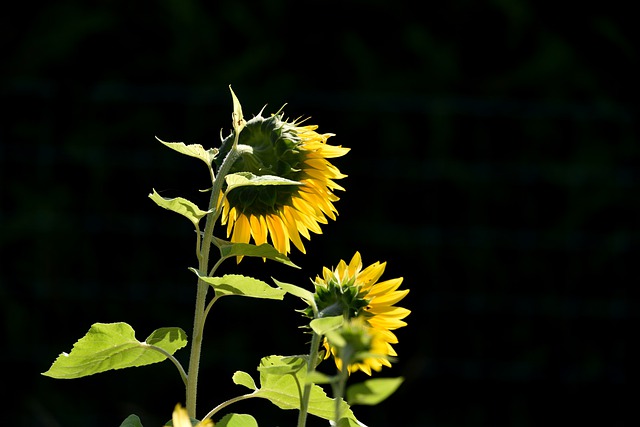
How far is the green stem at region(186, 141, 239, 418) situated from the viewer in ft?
1.97

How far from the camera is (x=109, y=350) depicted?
64 cm

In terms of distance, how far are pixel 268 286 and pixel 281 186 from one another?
16 centimetres

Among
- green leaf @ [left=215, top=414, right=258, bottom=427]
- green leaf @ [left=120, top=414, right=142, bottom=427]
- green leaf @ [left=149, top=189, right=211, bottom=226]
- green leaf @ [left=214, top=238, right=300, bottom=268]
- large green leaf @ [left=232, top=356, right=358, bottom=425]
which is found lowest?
green leaf @ [left=120, top=414, right=142, bottom=427]

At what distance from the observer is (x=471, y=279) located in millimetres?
3197

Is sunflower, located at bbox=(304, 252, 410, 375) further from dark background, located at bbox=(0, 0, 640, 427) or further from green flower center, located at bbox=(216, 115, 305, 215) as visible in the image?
dark background, located at bbox=(0, 0, 640, 427)

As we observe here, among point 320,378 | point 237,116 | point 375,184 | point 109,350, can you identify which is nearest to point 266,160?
point 237,116

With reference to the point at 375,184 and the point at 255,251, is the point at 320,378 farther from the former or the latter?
the point at 375,184

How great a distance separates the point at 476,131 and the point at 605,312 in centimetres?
60

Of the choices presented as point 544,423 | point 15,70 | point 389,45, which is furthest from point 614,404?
point 15,70

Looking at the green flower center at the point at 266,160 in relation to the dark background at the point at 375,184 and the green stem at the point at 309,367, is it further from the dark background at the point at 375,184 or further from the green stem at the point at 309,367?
the dark background at the point at 375,184

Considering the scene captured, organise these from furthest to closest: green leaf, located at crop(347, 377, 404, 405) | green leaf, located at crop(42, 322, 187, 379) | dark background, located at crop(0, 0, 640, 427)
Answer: dark background, located at crop(0, 0, 640, 427) → green leaf, located at crop(42, 322, 187, 379) → green leaf, located at crop(347, 377, 404, 405)

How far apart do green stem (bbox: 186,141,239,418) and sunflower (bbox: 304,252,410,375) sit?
0.07 metres

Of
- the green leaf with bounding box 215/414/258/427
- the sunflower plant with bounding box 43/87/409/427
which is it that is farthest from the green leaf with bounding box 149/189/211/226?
the green leaf with bounding box 215/414/258/427

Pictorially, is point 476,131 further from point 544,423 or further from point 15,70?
point 15,70
